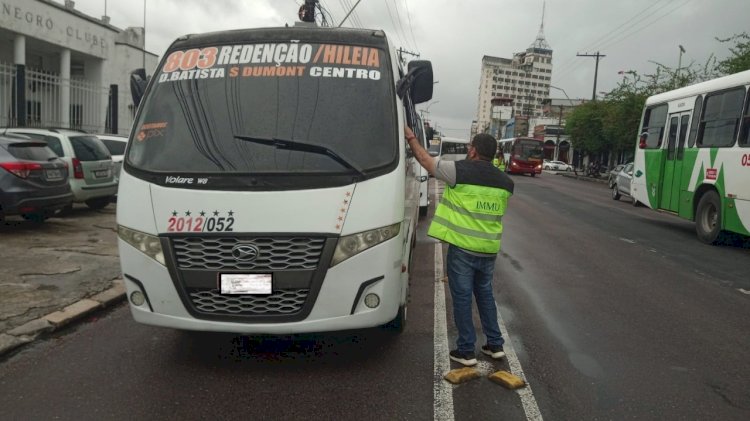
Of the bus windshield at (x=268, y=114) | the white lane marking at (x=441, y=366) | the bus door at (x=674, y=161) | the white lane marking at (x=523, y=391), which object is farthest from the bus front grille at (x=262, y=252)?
the bus door at (x=674, y=161)

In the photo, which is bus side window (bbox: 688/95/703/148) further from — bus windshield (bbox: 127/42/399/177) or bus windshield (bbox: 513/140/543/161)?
bus windshield (bbox: 513/140/543/161)

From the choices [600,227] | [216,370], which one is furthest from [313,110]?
[600,227]

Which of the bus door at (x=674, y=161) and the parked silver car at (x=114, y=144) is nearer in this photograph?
the bus door at (x=674, y=161)

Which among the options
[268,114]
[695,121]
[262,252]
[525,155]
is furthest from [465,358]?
[525,155]

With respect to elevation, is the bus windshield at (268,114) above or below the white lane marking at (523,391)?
above

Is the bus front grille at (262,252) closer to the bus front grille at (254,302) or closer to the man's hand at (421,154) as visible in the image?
the bus front grille at (254,302)

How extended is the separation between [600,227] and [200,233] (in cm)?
1098

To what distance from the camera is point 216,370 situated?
4000mm

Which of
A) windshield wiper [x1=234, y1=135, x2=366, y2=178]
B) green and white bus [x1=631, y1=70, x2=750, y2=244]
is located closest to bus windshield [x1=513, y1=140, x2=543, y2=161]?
green and white bus [x1=631, y1=70, x2=750, y2=244]

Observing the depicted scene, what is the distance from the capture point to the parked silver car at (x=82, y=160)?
33.0 feet

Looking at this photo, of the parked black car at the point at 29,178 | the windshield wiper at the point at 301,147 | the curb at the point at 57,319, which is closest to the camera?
the windshield wiper at the point at 301,147

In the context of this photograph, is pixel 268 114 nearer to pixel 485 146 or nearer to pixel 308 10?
pixel 485 146

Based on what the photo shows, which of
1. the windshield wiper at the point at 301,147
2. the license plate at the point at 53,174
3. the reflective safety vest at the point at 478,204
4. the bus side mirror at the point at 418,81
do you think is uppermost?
the bus side mirror at the point at 418,81

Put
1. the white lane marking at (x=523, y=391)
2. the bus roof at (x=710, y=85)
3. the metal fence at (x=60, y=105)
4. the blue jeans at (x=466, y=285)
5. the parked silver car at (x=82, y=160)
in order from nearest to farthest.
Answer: the white lane marking at (x=523, y=391) → the blue jeans at (x=466, y=285) → the parked silver car at (x=82, y=160) → the bus roof at (x=710, y=85) → the metal fence at (x=60, y=105)
